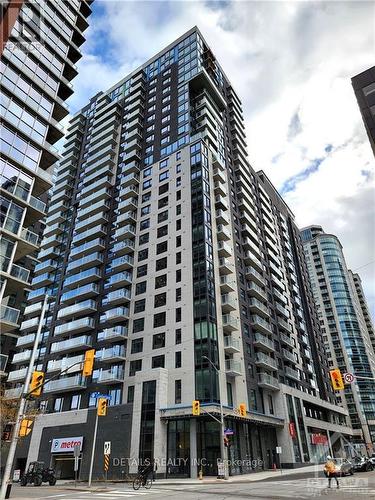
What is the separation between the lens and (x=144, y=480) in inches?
1033

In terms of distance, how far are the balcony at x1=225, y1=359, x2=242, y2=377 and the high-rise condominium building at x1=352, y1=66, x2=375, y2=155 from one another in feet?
94.5

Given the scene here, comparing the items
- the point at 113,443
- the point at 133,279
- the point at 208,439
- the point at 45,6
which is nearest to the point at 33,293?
the point at 133,279

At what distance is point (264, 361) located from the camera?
54375 millimetres

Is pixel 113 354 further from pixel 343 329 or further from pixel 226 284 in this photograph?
pixel 343 329

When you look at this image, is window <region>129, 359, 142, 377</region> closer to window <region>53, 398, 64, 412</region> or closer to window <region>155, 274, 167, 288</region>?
window <region>155, 274, 167, 288</region>

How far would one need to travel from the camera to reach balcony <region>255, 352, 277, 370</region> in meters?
→ 53.9

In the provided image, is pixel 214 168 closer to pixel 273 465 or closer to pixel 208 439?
pixel 208 439

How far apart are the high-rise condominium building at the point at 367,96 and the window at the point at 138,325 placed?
3407 centimetres

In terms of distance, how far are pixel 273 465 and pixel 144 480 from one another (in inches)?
1223

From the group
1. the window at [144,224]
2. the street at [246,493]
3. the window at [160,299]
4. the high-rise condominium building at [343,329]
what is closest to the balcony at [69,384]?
the window at [160,299]

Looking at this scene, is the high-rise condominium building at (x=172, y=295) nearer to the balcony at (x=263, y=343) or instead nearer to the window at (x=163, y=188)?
the window at (x=163, y=188)

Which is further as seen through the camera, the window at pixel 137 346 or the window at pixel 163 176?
the window at pixel 163 176

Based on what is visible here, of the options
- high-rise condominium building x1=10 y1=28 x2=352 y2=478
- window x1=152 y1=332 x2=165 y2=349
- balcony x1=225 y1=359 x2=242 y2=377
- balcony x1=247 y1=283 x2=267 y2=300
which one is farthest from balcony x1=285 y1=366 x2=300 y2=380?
window x1=152 y1=332 x2=165 y2=349

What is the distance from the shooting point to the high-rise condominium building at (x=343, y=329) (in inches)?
5266
